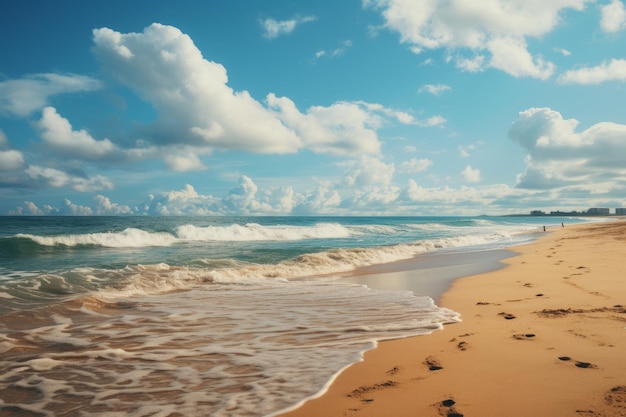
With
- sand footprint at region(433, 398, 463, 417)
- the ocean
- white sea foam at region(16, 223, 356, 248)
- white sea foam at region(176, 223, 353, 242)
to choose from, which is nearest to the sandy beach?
sand footprint at region(433, 398, 463, 417)

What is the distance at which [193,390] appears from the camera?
12.5ft

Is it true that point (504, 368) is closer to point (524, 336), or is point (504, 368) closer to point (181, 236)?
point (524, 336)

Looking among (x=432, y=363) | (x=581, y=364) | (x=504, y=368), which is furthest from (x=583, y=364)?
(x=432, y=363)

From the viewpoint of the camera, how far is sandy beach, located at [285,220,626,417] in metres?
3.05

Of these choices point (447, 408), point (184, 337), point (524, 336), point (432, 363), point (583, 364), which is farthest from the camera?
point (184, 337)

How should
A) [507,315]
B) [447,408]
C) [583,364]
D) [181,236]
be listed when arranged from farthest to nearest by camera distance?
1. [181,236]
2. [507,315]
3. [583,364]
4. [447,408]

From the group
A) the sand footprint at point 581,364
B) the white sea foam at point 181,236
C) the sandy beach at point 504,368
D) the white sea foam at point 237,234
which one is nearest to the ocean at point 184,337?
the sandy beach at point 504,368

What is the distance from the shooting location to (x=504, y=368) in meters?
3.82

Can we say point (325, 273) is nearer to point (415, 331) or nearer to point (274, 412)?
point (415, 331)

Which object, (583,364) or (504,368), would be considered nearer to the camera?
(583,364)

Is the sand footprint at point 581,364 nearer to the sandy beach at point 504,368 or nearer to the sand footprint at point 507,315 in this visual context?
the sandy beach at point 504,368

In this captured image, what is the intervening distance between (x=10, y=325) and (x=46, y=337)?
1.34m

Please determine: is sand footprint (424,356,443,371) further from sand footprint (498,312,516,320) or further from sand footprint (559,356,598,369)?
sand footprint (498,312,516,320)

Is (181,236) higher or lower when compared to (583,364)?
lower
